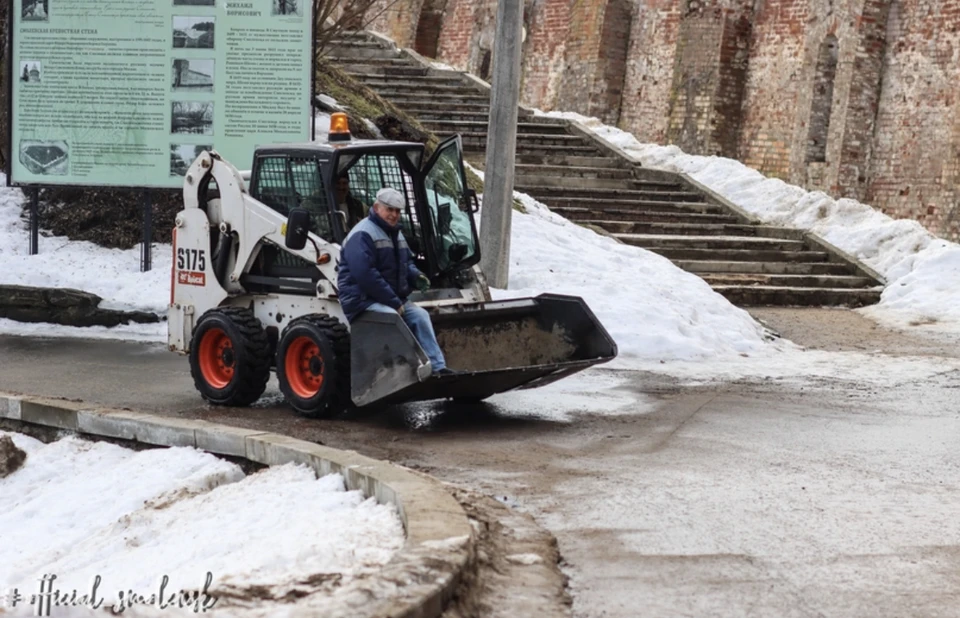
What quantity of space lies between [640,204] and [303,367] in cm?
1391

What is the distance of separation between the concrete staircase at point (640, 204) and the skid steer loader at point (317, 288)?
29.3 feet

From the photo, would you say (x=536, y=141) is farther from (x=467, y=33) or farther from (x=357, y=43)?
(x=467, y=33)

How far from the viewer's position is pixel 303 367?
11.0 m

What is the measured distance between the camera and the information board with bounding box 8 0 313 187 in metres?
16.2

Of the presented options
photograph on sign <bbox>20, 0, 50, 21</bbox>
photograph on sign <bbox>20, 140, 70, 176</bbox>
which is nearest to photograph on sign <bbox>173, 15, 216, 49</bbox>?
photograph on sign <bbox>20, 0, 50, 21</bbox>

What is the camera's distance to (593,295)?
52.7 ft

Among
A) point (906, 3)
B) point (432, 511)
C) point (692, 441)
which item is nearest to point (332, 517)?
point (432, 511)

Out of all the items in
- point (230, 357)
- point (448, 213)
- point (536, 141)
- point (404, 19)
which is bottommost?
point (230, 357)

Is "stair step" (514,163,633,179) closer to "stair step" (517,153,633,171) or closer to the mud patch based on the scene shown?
"stair step" (517,153,633,171)

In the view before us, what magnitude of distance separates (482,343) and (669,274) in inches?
276

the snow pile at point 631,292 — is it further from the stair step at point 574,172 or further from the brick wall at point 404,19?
the brick wall at point 404,19

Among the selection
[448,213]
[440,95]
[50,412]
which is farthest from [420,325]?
[440,95]

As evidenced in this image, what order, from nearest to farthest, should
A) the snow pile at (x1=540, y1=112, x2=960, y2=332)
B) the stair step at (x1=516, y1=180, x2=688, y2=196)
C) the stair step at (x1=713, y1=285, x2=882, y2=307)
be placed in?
the snow pile at (x1=540, y1=112, x2=960, y2=332), the stair step at (x1=713, y1=285, x2=882, y2=307), the stair step at (x1=516, y1=180, x2=688, y2=196)

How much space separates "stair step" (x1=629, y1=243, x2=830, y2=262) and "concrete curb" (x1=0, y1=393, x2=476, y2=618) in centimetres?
1267
